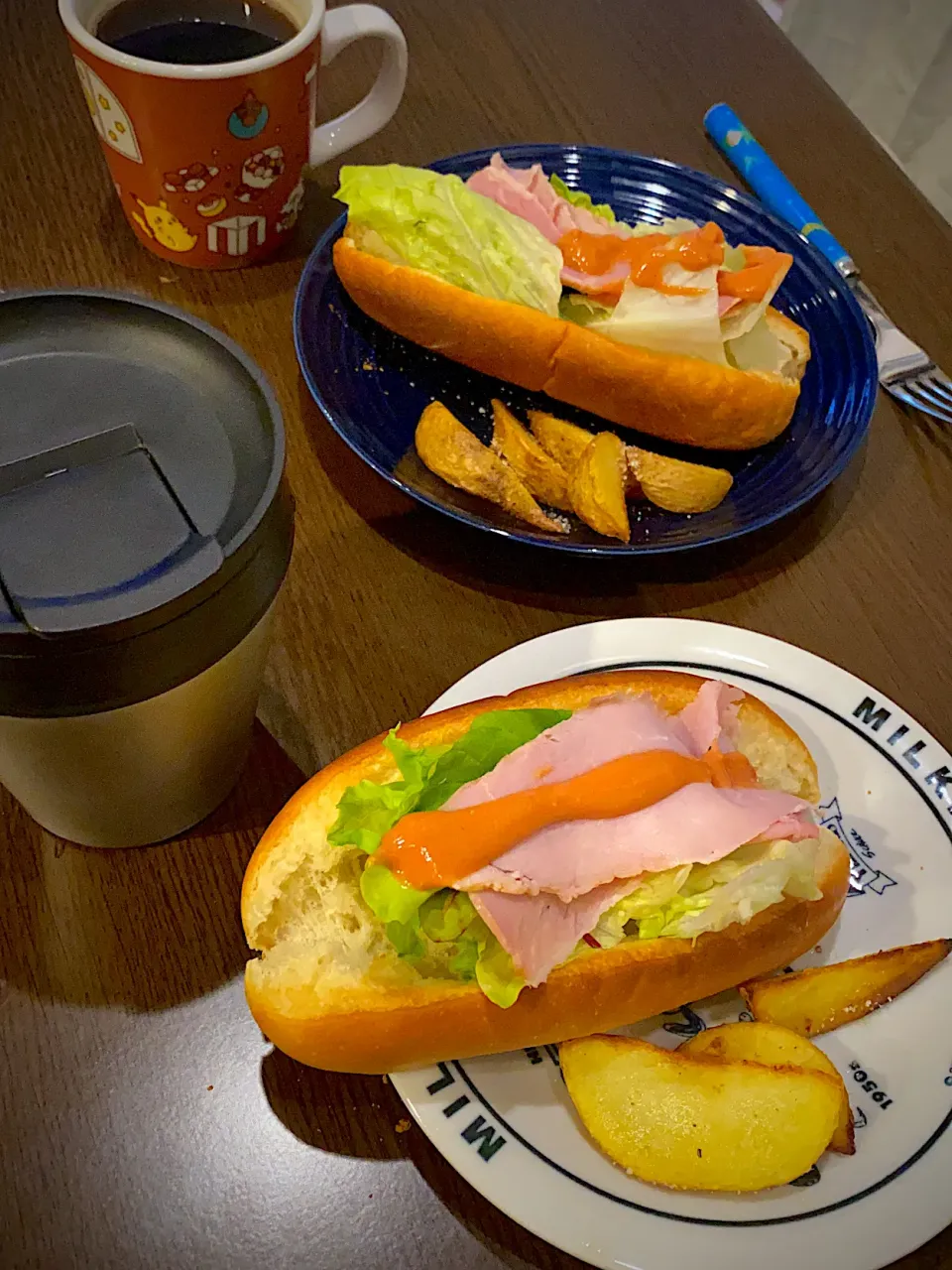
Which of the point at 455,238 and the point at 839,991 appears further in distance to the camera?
the point at 455,238

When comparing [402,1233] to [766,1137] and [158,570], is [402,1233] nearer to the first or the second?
[766,1137]

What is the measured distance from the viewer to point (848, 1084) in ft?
3.01

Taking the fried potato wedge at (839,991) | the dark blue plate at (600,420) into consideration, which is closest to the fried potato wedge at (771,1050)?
the fried potato wedge at (839,991)

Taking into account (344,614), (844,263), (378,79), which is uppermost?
(844,263)

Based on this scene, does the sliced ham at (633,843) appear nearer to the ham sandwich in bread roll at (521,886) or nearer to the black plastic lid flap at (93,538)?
the ham sandwich in bread roll at (521,886)

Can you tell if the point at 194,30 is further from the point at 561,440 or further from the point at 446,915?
the point at 446,915

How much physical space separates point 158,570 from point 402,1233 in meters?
0.60

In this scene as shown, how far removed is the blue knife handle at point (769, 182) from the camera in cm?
168

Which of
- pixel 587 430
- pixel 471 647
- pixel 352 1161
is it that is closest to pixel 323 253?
pixel 587 430

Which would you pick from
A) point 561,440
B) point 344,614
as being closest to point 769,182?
point 561,440

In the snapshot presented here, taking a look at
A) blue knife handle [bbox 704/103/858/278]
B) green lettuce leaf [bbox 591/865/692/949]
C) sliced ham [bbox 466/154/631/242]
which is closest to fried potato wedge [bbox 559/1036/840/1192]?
green lettuce leaf [bbox 591/865/692/949]

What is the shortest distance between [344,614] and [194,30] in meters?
0.86

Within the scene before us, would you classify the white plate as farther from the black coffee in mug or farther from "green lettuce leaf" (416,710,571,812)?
the black coffee in mug

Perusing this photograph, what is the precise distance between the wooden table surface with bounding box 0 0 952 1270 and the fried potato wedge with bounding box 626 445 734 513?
7 cm
